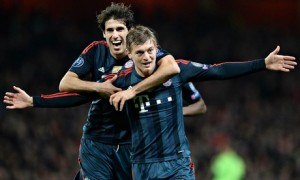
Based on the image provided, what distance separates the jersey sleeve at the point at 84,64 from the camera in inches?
266

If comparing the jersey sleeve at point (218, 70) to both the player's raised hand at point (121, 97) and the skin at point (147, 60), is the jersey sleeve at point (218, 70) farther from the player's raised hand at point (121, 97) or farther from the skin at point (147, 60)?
the player's raised hand at point (121, 97)

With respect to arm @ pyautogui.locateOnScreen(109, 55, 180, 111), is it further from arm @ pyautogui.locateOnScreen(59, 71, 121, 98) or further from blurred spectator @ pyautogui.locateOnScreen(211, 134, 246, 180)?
blurred spectator @ pyautogui.locateOnScreen(211, 134, 246, 180)

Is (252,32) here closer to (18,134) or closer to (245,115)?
(245,115)

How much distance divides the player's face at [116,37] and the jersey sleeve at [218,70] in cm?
65

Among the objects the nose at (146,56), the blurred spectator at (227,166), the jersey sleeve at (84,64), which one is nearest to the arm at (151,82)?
the nose at (146,56)

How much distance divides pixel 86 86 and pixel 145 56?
2.35 ft

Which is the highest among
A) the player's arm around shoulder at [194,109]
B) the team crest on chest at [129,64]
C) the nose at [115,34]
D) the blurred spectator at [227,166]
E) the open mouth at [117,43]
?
the nose at [115,34]

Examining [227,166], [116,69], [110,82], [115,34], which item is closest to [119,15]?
[115,34]

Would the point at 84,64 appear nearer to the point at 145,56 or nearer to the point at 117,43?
the point at 117,43

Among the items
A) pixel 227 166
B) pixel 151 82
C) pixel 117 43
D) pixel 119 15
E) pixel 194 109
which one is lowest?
pixel 227 166

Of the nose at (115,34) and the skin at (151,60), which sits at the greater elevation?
the nose at (115,34)

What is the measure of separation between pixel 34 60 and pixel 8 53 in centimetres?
54

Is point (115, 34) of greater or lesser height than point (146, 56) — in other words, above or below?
above

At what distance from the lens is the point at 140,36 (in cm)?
611
